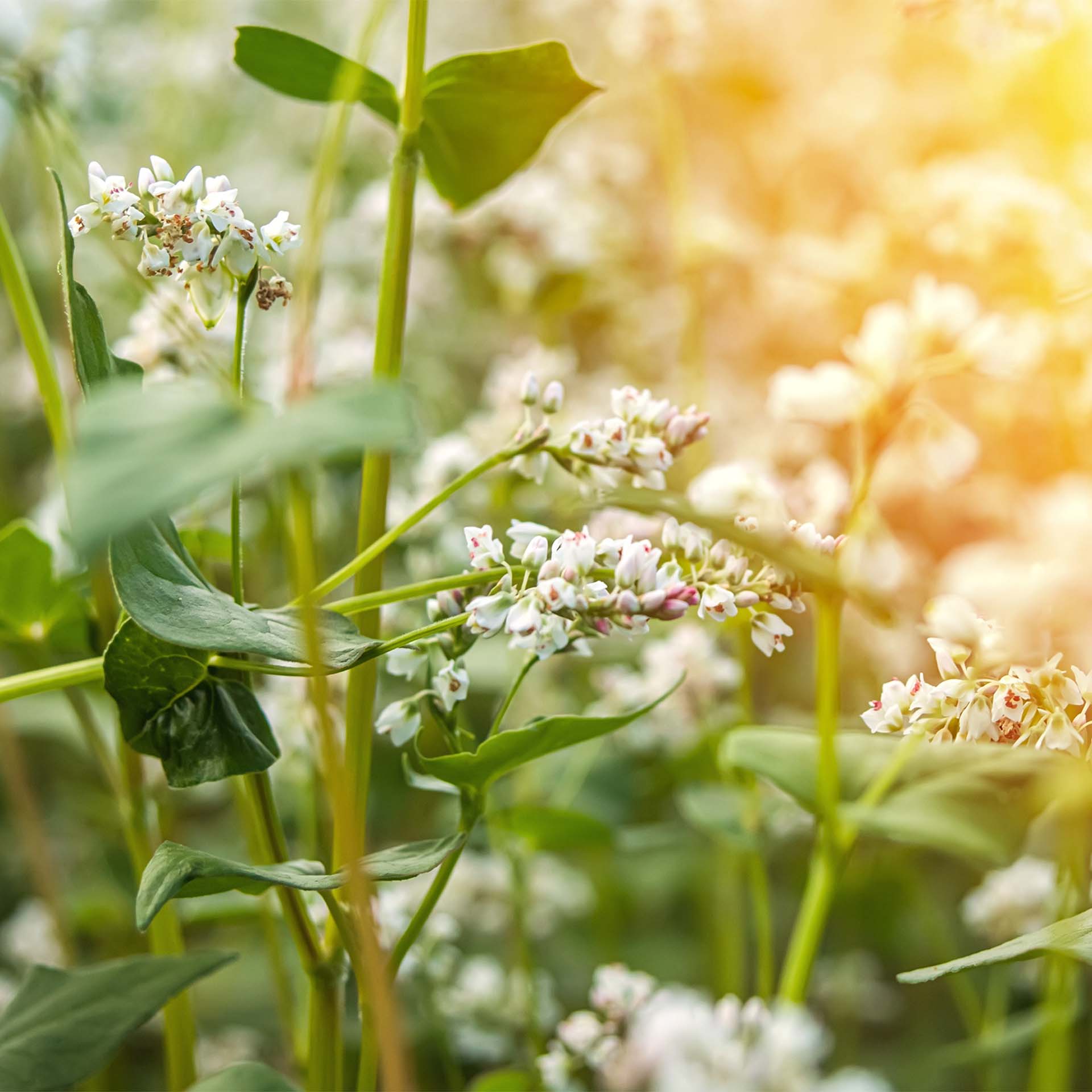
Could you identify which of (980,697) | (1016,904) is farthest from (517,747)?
(1016,904)

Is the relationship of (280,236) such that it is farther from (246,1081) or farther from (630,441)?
(246,1081)

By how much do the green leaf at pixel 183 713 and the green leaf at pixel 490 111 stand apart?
19cm

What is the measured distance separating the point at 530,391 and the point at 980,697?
0.15 meters

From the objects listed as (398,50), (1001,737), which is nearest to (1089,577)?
(1001,737)

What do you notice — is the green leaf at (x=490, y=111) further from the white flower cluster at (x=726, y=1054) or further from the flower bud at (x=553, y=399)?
the white flower cluster at (x=726, y=1054)

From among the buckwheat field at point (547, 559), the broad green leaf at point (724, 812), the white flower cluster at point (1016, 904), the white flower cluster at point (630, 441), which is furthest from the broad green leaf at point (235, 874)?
the white flower cluster at point (1016, 904)

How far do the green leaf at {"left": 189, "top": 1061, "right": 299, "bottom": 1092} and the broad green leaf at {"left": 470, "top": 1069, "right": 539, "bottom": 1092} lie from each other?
0.39ft

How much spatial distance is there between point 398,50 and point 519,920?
Answer: 3.36 ft

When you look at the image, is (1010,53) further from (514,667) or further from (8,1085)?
(8,1085)

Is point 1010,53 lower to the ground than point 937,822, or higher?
higher

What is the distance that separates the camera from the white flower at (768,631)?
274 mm

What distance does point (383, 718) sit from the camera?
297 millimetres

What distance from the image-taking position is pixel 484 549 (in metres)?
0.28

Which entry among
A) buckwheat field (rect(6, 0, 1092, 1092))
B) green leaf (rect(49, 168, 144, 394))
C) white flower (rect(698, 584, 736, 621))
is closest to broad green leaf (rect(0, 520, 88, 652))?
buckwheat field (rect(6, 0, 1092, 1092))
